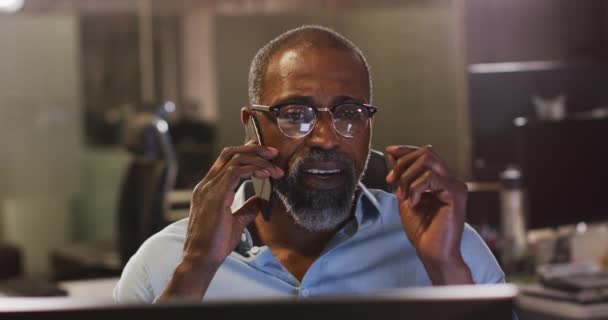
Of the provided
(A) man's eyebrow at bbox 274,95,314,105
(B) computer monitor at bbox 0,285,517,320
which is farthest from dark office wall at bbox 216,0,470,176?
(B) computer monitor at bbox 0,285,517,320

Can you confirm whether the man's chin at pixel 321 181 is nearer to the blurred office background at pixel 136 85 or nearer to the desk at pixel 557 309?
the desk at pixel 557 309

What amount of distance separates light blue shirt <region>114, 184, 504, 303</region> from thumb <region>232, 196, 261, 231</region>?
0.09 meters

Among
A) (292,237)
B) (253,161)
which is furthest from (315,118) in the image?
(292,237)

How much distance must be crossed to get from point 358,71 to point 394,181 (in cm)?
19

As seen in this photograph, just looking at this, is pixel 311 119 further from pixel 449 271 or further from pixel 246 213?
pixel 449 271

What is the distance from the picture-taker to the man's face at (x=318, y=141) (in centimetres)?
146

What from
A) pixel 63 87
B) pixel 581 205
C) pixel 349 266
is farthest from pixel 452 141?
pixel 349 266

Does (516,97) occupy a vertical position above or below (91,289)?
above

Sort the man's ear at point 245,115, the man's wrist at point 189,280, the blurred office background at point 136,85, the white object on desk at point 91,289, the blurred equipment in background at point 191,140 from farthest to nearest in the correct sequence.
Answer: the blurred equipment in background at point 191,140 < the blurred office background at point 136,85 < the white object on desk at point 91,289 < the man's ear at point 245,115 < the man's wrist at point 189,280

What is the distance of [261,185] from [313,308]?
821 mm

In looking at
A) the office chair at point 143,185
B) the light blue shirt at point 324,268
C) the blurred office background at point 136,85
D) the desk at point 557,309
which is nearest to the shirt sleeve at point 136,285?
the light blue shirt at point 324,268

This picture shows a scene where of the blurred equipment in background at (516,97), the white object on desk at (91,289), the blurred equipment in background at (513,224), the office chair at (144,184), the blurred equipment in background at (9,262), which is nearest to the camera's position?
the white object on desk at (91,289)

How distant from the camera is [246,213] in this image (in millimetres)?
1445

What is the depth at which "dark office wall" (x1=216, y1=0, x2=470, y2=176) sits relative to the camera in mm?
5637
